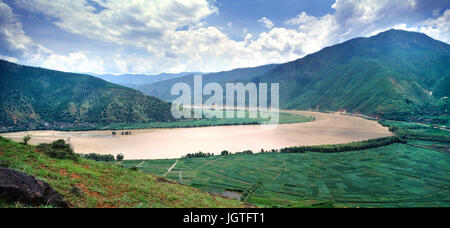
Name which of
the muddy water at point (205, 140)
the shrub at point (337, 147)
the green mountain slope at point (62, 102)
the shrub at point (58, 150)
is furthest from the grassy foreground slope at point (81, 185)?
the green mountain slope at point (62, 102)

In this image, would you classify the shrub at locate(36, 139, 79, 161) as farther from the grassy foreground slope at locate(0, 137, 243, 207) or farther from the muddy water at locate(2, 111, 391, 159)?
the muddy water at locate(2, 111, 391, 159)

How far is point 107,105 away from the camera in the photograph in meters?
164

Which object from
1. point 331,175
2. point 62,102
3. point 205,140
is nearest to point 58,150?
point 331,175

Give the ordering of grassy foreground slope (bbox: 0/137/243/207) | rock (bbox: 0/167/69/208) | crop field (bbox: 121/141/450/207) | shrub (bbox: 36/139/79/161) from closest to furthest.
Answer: rock (bbox: 0/167/69/208), grassy foreground slope (bbox: 0/137/243/207), shrub (bbox: 36/139/79/161), crop field (bbox: 121/141/450/207)

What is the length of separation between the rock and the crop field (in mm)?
38819

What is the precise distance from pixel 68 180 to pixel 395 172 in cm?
7742

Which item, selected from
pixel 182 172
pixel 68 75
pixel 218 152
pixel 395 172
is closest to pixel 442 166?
pixel 395 172

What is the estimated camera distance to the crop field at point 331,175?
46.8 m

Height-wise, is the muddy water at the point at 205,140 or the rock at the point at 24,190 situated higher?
the rock at the point at 24,190

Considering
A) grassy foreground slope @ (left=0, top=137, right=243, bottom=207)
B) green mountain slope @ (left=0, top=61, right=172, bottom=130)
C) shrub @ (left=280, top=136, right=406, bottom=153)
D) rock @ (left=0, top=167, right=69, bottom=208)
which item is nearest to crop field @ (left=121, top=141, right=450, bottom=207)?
shrub @ (left=280, top=136, right=406, bottom=153)

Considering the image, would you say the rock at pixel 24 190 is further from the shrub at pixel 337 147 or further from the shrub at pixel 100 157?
the shrub at pixel 337 147

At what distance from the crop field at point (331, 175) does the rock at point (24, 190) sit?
38.8 metres

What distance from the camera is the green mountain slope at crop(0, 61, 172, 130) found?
13738cm

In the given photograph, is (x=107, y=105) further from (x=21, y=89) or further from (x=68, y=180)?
(x=68, y=180)
